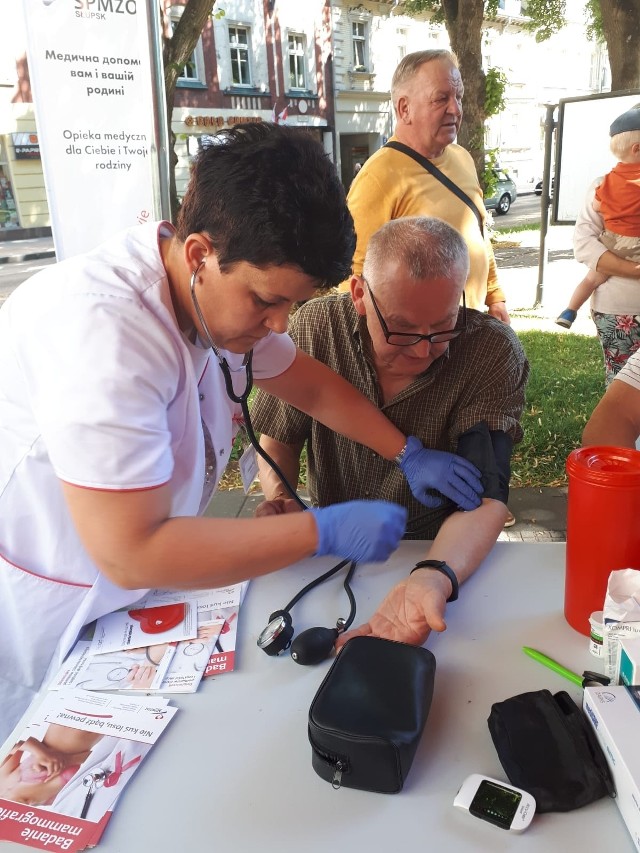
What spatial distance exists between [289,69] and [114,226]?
17.6 m

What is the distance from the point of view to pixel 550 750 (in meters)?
0.89

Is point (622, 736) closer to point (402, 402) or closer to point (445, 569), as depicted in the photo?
point (445, 569)

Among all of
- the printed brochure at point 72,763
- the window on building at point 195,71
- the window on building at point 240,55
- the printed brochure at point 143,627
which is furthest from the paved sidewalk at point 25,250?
the printed brochure at point 72,763

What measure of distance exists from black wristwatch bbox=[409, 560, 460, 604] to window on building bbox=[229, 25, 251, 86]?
A: 1836 cm

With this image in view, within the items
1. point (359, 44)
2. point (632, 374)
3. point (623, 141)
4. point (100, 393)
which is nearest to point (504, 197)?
point (359, 44)

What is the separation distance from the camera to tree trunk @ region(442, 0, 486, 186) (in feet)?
24.7

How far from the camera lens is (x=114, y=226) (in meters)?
3.35

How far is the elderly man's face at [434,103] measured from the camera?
102 inches

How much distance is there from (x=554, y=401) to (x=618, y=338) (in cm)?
152

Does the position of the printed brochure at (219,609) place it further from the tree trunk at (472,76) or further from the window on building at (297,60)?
the window on building at (297,60)

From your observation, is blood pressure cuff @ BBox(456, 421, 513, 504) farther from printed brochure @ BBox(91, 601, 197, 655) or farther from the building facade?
the building facade

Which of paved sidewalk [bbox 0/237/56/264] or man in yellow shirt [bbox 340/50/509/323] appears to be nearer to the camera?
man in yellow shirt [bbox 340/50/509/323]

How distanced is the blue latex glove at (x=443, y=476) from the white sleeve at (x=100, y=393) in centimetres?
69

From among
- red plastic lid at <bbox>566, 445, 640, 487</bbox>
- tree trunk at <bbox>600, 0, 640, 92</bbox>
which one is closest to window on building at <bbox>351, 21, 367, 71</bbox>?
tree trunk at <bbox>600, 0, 640, 92</bbox>
